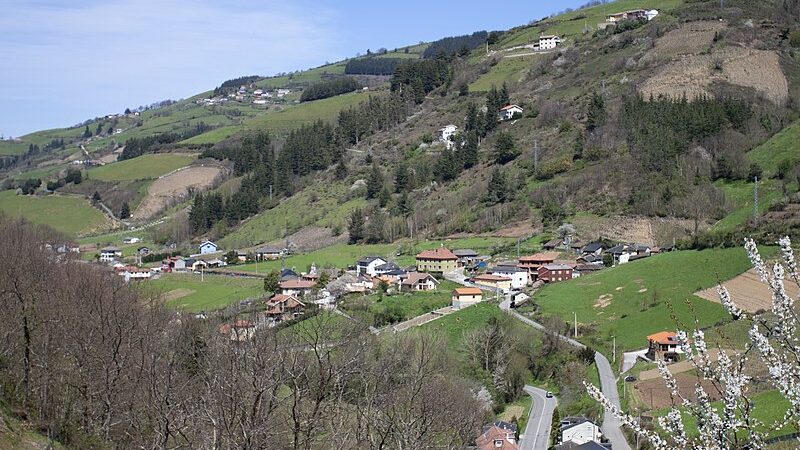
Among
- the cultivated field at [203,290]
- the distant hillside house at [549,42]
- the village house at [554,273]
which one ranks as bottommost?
the cultivated field at [203,290]

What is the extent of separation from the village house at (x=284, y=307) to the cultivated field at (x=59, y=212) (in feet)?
166

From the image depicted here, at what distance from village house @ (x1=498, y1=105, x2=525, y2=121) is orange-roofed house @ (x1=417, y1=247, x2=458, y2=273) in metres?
32.1

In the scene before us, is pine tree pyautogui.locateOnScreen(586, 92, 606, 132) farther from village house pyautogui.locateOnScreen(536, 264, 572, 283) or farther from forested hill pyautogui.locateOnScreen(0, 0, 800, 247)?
village house pyautogui.locateOnScreen(536, 264, 572, 283)

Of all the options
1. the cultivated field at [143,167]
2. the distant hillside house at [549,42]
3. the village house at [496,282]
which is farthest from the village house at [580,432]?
the cultivated field at [143,167]

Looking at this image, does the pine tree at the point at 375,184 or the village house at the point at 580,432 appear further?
the pine tree at the point at 375,184

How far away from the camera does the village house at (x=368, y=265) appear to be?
5827 cm

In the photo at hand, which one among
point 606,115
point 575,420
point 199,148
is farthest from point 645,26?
point 575,420

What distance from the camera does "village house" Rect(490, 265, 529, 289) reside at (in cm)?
5216

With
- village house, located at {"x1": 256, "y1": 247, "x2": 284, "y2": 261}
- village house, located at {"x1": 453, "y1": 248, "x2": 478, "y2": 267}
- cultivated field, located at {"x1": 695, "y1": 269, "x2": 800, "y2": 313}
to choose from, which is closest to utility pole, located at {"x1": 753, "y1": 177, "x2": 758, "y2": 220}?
cultivated field, located at {"x1": 695, "y1": 269, "x2": 800, "y2": 313}

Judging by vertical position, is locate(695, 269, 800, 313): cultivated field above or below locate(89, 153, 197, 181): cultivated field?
below

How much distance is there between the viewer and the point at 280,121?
124 m

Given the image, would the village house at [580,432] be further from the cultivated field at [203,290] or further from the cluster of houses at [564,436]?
the cultivated field at [203,290]

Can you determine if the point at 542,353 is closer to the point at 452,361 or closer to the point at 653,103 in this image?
the point at 452,361

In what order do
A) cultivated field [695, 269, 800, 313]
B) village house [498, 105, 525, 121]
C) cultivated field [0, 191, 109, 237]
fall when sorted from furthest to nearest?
cultivated field [0, 191, 109, 237] < village house [498, 105, 525, 121] < cultivated field [695, 269, 800, 313]
